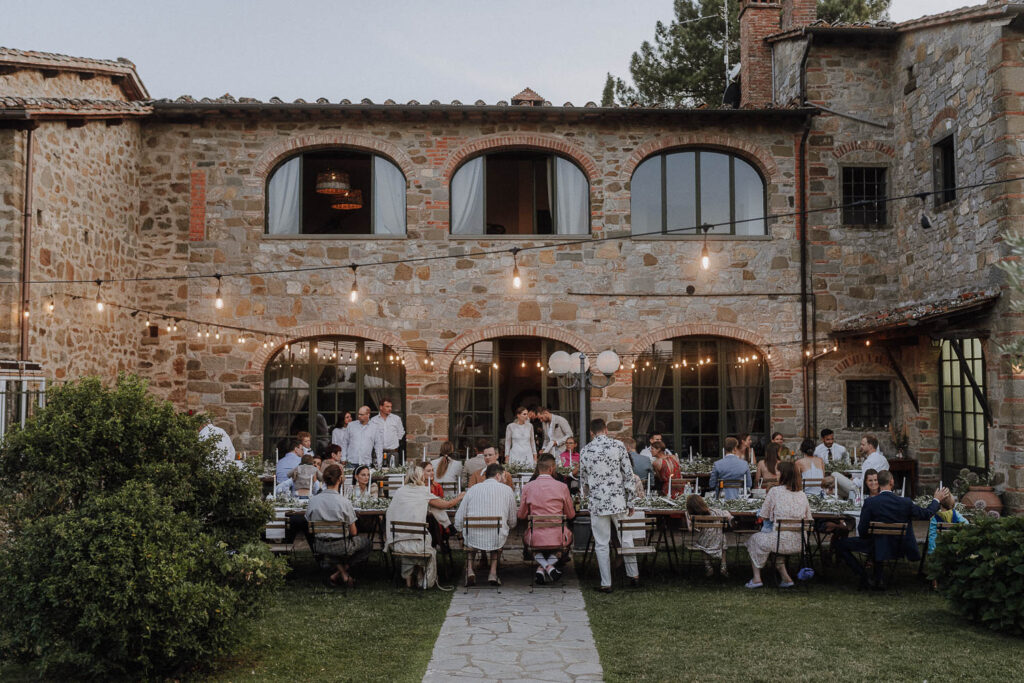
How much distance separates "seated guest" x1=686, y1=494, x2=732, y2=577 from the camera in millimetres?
8812

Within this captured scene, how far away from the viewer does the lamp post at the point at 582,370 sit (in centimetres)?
1043

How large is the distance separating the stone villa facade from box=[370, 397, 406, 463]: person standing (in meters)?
0.43

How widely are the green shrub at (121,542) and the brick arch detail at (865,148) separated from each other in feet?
36.1

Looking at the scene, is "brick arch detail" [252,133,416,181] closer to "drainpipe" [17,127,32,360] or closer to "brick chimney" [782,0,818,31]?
"drainpipe" [17,127,32,360]

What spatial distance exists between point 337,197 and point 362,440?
3.75m

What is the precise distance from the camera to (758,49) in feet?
50.5

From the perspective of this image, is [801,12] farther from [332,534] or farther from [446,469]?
[332,534]

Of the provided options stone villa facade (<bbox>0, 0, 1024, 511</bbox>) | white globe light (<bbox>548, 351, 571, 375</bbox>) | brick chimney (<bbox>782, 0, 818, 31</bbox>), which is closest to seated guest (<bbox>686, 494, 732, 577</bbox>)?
white globe light (<bbox>548, 351, 571, 375</bbox>)

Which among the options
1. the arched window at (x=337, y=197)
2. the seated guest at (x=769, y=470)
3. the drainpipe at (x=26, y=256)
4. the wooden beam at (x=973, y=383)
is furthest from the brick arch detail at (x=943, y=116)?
the drainpipe at (x=26, y=256)

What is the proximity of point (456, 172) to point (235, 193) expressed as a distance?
331cm

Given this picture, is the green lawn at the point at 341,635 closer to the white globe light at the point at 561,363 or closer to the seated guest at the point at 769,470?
the white globe light at the point at 561,363

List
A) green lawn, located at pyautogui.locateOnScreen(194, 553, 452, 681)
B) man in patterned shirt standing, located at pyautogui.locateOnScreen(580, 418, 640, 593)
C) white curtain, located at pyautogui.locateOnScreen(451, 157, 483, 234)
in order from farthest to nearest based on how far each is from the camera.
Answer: white curtain, located at pyautogui.locateOnScreen(451, 157, 483, 234) < man in patterned shirt standing, located at pyautogui.locateOnScreen(580, 418, 640, 593) < green lawn, located at pyautogui.locateOnScreen(194, 553, 452, 681)

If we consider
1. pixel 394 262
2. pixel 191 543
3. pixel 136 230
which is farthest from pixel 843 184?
pixel 191 543

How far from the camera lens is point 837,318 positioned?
45.4ft
